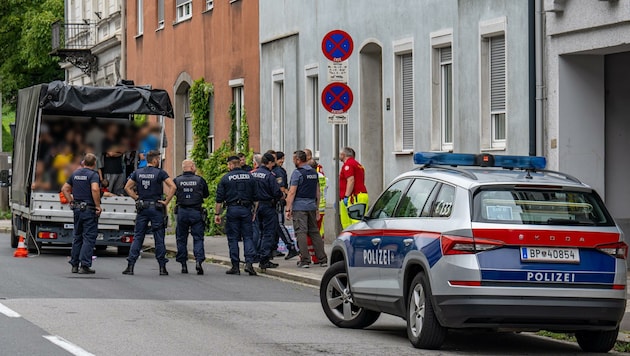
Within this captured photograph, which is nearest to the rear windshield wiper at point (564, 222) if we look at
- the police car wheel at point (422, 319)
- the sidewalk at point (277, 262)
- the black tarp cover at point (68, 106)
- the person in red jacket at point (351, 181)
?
the police car wheel at point (422, 319)

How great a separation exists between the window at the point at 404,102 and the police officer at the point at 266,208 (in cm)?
416

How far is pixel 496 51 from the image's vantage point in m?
21.8

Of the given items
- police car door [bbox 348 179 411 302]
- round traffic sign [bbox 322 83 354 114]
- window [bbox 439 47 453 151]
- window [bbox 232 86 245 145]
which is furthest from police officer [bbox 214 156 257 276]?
window [bbox 232 86 245 145]

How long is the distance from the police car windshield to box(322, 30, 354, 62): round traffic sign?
7882 millimetres

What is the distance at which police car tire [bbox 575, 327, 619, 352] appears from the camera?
12.3m

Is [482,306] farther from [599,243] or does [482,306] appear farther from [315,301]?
[315,301]

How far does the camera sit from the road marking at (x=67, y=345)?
37.5 ft

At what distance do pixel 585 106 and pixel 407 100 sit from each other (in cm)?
564

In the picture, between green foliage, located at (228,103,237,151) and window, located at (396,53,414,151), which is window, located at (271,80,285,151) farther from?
window, located at (396,53,414,151)

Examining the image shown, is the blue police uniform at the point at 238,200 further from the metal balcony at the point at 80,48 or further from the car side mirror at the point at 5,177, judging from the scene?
the metal balcony at the point at 80,48

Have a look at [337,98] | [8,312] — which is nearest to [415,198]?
[8,312]

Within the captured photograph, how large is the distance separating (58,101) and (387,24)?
20.0ft

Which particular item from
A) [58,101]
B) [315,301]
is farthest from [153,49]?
[315,301]

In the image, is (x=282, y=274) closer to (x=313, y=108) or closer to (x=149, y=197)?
(x=149, y=197)
